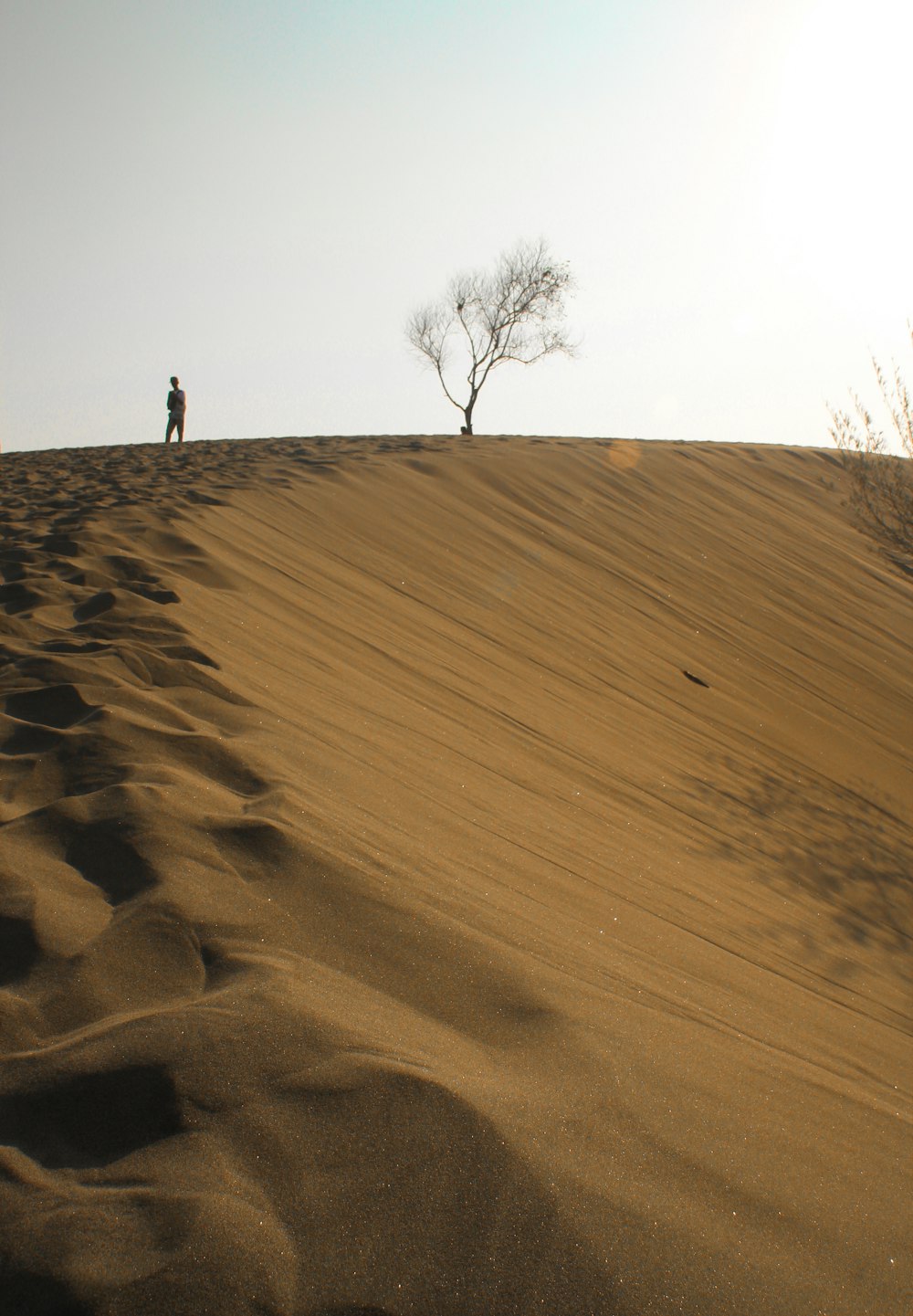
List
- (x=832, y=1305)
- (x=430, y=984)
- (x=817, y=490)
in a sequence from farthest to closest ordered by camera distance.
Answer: (x=817, y=490) < (x=430, y=984) < (x=832, y=1305)

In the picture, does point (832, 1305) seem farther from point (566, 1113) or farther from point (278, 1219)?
point (278, 1219)

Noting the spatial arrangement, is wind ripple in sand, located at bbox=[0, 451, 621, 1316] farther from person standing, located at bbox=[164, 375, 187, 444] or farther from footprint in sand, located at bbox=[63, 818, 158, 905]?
person standing, located at bbox=[164, 375, 187, 444]

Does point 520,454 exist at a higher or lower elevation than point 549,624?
higher

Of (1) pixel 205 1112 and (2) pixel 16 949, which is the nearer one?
(1) pixel 205 1112

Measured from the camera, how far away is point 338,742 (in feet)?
10.9

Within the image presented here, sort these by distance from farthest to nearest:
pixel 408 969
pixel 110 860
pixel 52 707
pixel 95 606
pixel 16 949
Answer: pixel 95 606 → pixel 52 707 → pixel 110 860 → pixel 408 969 → pixel 16 949

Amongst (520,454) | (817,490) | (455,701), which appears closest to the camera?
(455,701)

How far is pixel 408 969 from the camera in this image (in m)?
2.01

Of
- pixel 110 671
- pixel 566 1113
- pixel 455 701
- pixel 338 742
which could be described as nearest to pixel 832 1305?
pixel 566 1113

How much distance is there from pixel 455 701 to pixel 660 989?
7.41 feet

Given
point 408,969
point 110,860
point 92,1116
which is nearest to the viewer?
point 92,1116

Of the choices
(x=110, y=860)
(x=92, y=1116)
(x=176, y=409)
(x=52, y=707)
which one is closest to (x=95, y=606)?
(x=52, y=707)

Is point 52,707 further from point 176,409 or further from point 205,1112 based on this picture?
point 176,409

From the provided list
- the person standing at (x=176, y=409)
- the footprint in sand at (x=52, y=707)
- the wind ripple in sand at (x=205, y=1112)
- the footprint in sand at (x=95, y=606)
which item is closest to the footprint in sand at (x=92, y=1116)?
the wind ripple in sand at (x=205, y=1112)
